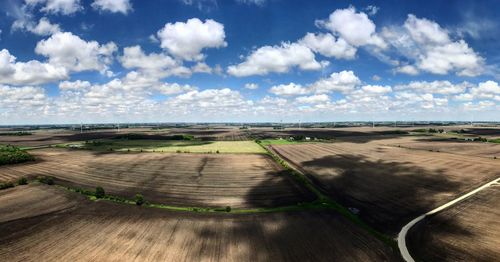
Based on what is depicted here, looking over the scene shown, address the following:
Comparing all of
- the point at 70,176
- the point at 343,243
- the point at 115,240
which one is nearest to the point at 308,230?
the point at 343,243

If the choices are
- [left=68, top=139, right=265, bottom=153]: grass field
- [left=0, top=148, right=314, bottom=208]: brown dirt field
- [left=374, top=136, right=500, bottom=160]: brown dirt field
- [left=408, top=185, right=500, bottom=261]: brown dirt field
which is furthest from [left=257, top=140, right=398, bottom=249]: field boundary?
[left=374, top=136, right=500, bottom=160]: brown dirt field

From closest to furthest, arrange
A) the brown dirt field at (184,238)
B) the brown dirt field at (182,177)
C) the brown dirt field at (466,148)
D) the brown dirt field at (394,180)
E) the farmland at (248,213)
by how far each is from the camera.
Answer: the brown dirt field at (184,238) < the farmland at (248,213) < the brown dirt field at (394,180) < the brown dirt field at (182,177) < the brown dirt field at (466,148)

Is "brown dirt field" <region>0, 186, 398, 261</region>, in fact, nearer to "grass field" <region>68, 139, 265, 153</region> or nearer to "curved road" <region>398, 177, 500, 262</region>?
"curved road" <region>398, 177, 500, 262</region>

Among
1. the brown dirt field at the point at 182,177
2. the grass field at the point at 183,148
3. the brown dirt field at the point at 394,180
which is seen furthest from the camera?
the grass field at the point at 183,148

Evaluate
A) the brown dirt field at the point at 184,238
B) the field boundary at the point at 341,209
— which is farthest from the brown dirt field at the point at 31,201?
the field boundary at the point at 341,209

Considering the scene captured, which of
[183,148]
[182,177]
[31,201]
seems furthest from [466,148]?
[31,201]

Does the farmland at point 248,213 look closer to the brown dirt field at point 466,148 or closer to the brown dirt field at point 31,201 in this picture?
the brown dirt field at point 31,201
